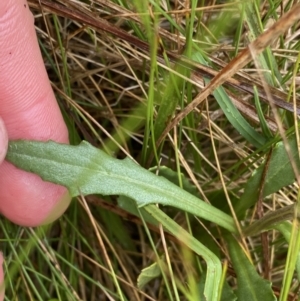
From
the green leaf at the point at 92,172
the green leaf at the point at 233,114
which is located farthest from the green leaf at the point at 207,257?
the green leaf at the point at 233,114

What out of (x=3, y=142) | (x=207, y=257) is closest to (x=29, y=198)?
(x=3, y=142)

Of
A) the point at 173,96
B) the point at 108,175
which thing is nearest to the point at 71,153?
the point at 108,175

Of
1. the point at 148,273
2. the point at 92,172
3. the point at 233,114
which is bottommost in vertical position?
the point at 148,273

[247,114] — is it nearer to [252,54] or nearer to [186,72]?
[186,72]

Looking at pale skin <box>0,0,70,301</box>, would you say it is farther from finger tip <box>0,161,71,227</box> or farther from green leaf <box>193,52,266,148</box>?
green leaf <box>193,52,266,148</box>

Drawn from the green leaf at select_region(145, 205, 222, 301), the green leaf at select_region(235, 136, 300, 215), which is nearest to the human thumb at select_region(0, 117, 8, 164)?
the green leaf at select_region(145, 205, 222, 301)

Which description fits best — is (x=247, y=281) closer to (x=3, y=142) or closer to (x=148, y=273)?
(x=148, y=273)

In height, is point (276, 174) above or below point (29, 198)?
above

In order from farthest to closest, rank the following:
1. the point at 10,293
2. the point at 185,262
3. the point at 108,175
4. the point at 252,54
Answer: the point at 10,293 → the point at 185,262 → the point at 108,175 → the point at 252,54
